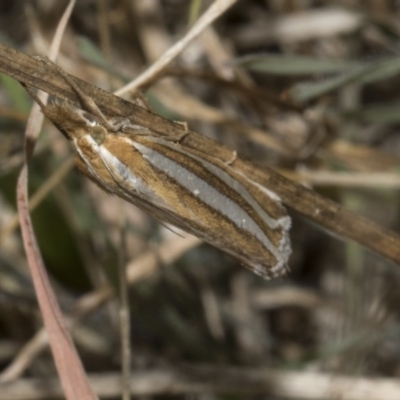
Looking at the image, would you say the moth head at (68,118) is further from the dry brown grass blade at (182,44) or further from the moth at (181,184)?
the dry brown grass blade at (182,44)

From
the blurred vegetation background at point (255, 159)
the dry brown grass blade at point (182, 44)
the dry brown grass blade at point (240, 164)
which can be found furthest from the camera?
the blurred vegetation background at point (255, 159)

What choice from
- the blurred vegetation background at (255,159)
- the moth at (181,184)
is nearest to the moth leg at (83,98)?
the moth at (181,184)

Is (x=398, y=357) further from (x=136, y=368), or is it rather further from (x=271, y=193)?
(x=271, y=193)

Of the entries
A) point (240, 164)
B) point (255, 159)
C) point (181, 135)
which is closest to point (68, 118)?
point (181, 135)

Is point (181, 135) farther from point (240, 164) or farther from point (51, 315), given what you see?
point (51, 315)

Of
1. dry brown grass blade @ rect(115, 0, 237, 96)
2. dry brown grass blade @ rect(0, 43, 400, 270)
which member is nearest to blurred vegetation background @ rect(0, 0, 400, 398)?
dry brown grass blade @ rect(115, 0, 237, 96)

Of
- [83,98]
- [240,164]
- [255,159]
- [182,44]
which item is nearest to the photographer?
[83,98]

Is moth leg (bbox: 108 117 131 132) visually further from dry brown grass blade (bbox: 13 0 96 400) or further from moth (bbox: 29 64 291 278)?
dry brown grass blade (bbox: 13 0 96 400)
